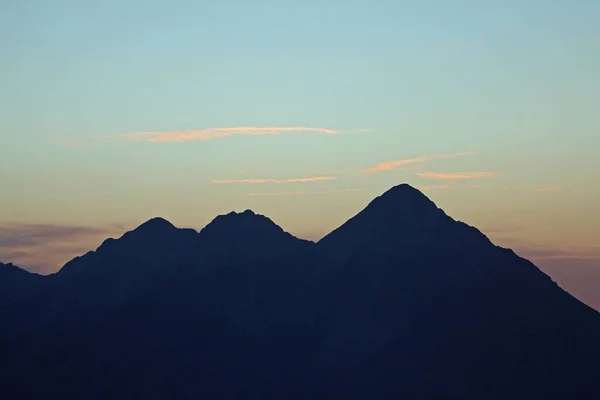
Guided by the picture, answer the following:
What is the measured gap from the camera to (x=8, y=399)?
198 m

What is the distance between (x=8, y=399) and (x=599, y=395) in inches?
5445

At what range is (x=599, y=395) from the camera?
198 metres
